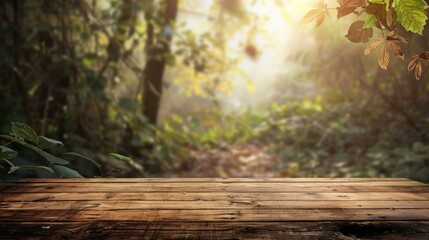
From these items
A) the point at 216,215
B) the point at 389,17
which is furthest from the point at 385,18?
the point at 216,215

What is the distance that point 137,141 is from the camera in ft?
15.9

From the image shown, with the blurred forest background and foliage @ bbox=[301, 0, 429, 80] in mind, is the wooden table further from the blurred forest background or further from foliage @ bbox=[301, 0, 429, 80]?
foliage @ bbox=[301, 0, 429, 80]

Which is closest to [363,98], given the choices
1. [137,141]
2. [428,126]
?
[428,126]

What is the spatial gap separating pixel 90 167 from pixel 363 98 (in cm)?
633

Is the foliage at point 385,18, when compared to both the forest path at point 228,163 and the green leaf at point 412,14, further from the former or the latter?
the forest path at point 228,163

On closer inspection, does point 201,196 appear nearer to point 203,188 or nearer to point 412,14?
point 203,188

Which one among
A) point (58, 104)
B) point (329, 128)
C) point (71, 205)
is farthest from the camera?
point (329, 128)

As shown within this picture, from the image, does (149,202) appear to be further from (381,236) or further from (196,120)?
(196,120)

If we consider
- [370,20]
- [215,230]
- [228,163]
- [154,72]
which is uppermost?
[370,20]

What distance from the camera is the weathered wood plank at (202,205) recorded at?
1249 millimetres

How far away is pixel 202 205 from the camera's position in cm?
128

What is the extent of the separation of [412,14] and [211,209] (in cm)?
81

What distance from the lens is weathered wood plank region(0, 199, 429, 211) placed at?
1.25 m

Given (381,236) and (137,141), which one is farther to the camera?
(137,141)
